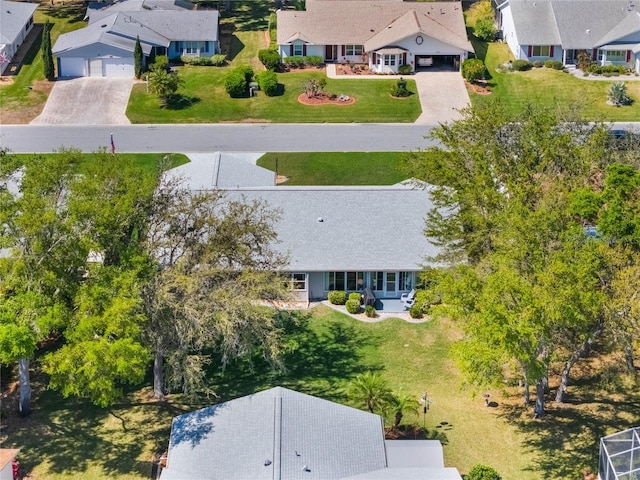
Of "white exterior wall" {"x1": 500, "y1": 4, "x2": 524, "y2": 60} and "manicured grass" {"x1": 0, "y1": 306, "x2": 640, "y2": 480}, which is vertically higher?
"white exterior wall" {"x1": 500, "y1": 4, "x2": 524, "y2": 60}

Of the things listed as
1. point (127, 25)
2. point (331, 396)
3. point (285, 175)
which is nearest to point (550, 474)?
point (331, 396)

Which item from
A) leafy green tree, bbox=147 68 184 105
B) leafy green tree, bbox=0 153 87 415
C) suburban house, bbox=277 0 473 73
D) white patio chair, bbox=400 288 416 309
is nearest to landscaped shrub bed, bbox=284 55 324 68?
suburban house, bbox=277 0 473 73

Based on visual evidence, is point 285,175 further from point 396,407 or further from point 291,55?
point 396,407

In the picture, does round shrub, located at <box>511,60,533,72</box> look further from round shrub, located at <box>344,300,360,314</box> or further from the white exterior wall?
round shrub, located at <box>344,300,360,314</box>

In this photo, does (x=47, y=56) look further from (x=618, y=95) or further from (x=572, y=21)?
(x=618, y=95)

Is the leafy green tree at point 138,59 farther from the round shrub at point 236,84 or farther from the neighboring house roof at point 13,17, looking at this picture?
the neighboring house roof at point 13,17
